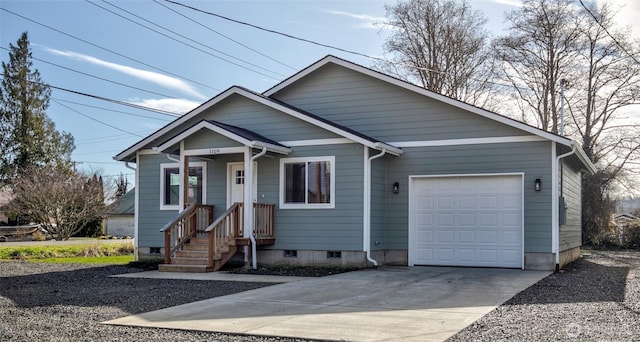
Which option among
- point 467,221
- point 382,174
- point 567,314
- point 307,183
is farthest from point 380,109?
point 567,314

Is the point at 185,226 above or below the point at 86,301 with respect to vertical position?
above

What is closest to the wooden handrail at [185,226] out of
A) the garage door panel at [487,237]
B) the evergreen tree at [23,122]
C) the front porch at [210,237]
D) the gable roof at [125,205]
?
the front porch at [210,237]

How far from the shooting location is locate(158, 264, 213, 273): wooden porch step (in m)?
13.6

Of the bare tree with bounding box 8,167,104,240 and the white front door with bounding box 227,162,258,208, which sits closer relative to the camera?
the white front door with bounding box 227,162,258,208

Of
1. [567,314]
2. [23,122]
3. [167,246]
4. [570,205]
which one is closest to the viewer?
[567,314]

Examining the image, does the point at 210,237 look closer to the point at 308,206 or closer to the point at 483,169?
the point at 308,206

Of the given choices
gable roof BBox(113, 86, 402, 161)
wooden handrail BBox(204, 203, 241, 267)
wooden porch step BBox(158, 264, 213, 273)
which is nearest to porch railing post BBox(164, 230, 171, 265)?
wooden porch step BBox(158, 264, 213, 273)

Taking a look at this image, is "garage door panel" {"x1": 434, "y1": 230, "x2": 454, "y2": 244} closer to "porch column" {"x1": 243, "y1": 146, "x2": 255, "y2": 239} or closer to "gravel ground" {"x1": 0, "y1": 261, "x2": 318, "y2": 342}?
"porch column" {"x1": 243, "y1": 146, "x2": 255, "y2": 239}

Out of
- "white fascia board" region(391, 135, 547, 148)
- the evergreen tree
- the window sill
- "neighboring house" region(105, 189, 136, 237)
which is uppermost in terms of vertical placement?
the evergreen tree

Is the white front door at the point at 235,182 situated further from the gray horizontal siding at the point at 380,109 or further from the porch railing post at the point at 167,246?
the gray horizontal siding at the point at 380,109

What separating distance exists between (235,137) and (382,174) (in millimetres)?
3623

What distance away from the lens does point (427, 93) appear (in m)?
14.6

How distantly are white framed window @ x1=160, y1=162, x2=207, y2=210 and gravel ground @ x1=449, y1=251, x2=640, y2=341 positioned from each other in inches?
341

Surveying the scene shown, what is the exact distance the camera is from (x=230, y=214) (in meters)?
14.4
